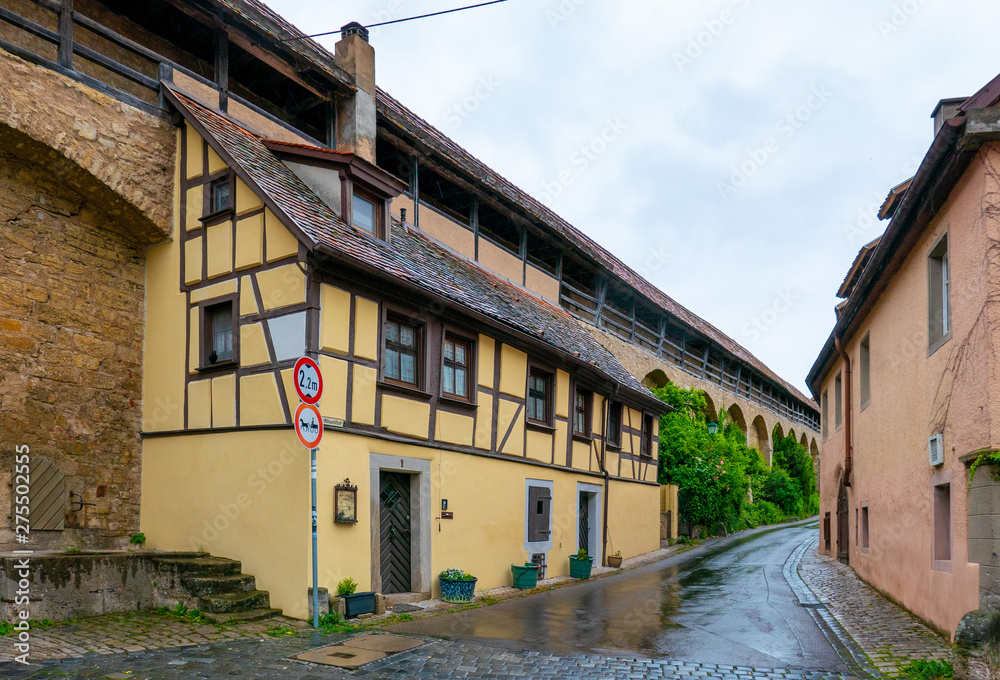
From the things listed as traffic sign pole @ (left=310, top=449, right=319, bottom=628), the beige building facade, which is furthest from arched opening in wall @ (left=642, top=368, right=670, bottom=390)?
traffic sign pole @ (left=310, top=449, right=319, bottom=628)

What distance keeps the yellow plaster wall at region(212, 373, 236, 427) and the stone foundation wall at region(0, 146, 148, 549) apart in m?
1.66

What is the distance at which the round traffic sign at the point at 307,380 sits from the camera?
899 cm

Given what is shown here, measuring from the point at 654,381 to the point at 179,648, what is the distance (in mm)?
21468

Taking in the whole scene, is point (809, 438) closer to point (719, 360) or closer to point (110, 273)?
point (719, 360)

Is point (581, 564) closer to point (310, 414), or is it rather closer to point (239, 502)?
point (239, 502)

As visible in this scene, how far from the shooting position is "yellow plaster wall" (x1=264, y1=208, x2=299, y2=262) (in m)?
10.5

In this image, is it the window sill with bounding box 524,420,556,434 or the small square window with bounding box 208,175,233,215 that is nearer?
the small square window with bounding box 208,175,233,215

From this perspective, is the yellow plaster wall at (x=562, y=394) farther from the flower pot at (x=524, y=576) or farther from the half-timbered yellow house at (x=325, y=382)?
the flower pot at (x=524, y=576)

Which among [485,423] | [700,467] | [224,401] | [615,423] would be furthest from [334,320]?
[700,467]

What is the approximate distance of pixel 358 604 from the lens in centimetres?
1012

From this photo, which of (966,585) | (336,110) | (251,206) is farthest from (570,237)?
(966,585)

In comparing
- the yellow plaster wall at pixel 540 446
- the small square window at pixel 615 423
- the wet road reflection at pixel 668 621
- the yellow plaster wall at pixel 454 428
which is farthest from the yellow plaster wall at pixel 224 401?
the small square window at pixel 615 423

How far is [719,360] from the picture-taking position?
114 feet

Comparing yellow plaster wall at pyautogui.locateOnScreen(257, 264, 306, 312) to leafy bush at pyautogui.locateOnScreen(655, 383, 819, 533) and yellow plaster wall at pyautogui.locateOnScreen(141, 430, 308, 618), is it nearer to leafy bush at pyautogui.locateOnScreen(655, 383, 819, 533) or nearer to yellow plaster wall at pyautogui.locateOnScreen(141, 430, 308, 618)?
yellow plaster wall at pyautogui.locateOnScreen(141, 430, 308, 618)
